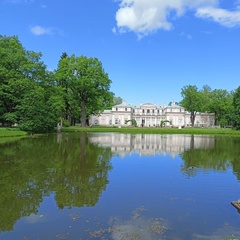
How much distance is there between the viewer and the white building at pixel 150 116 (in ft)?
342

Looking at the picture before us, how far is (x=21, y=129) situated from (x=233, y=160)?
3097cm

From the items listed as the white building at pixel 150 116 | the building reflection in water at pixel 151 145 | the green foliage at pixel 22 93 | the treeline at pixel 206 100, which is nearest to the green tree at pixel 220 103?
the treeline at pixel 206 100

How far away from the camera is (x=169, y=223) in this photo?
7.07m

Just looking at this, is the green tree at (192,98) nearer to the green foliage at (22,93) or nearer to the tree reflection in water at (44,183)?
the green foliage at (22,93)

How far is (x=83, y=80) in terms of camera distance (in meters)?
57.3

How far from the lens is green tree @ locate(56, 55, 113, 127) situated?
192 ft

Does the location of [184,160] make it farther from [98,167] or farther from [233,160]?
A: [98,167]

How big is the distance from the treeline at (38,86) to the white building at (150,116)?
41693 mm

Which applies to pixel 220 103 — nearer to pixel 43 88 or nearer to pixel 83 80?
pixel 83 80

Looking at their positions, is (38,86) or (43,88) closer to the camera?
(38,86)

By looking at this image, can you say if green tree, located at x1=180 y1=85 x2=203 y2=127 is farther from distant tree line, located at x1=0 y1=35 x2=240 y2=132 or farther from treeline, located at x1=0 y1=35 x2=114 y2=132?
treeline, located at x1=0 y1=35 x2=114 y2=132

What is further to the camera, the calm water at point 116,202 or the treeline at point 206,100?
the treeline at point 206,100

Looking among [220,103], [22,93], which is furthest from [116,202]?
[220,103]

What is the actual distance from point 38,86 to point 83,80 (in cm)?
1288
